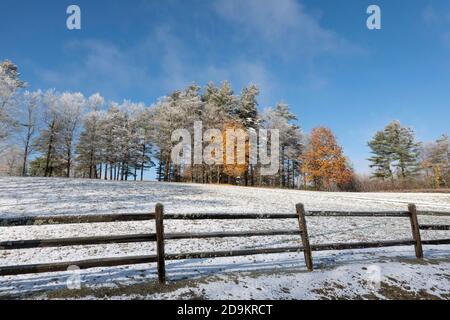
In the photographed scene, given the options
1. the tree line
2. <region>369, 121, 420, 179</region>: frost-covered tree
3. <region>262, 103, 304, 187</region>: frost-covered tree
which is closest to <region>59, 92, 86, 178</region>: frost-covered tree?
the tree line

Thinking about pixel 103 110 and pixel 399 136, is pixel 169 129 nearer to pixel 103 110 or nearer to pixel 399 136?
pixel 103 110

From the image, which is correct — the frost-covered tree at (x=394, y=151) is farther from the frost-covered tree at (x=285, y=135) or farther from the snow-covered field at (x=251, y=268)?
the snow-covered field at (x=251, y=268)

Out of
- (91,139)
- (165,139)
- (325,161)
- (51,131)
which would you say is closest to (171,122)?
(165,139)

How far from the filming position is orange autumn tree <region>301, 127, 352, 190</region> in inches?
1738

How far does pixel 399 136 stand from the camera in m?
60.8

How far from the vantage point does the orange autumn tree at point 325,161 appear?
44.1 meters

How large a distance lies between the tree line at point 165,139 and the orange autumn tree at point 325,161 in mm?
151

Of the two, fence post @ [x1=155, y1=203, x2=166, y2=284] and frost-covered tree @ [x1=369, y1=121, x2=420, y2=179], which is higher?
frost-covered tree @ [x1=369, y1=121, x2=420, y2=179]

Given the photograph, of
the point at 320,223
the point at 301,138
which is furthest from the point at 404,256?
the point at 301,138

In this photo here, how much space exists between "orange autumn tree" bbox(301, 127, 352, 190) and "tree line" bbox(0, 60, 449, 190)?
0.15 metres

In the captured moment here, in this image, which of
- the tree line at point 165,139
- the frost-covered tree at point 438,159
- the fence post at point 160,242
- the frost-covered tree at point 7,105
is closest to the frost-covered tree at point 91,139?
the tree line at point 165,139

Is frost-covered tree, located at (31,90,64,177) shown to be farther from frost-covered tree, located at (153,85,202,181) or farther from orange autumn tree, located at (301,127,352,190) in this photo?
orange autumn tree, located at (301,127,352,190)

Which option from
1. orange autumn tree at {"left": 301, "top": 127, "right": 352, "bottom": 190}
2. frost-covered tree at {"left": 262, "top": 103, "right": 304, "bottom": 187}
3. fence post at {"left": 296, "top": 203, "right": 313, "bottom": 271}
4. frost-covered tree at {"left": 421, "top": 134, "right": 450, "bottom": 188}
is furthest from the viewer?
frost-covered tree at {"left": 421, "top": 134, "right": 450, "bottom": 188}
